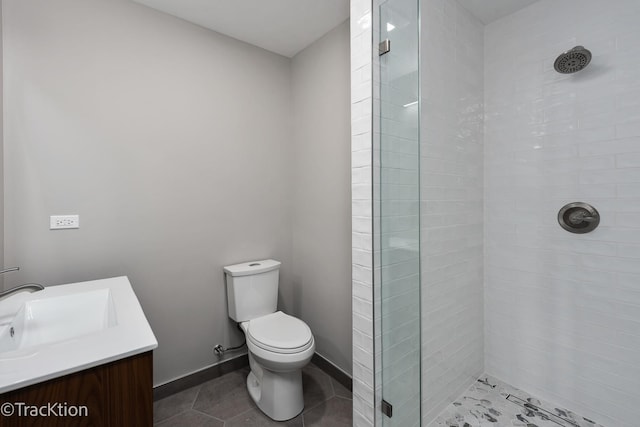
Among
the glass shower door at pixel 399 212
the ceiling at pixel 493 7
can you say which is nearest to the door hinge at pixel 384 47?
the glass shower door at pixel 399 212

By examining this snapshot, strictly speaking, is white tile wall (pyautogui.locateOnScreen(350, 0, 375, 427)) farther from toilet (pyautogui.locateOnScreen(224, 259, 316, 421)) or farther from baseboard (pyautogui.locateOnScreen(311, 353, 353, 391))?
baseboard (pyautogui.locateOnScreen(311, 353, 353, 391))

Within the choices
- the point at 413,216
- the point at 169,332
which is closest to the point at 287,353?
the point at 169,332

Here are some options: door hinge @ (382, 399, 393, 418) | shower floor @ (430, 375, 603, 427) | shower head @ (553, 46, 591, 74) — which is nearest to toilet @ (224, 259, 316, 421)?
door hinge @ (382, 399, 393, 418)

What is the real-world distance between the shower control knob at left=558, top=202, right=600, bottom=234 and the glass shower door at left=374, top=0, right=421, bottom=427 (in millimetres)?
1185

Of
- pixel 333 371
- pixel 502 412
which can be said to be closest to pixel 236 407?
pixel 333 371

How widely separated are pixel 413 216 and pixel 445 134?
0.86 meters

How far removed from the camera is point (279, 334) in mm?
1763

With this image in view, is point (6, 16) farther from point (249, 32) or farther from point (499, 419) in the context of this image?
point (499, 419)

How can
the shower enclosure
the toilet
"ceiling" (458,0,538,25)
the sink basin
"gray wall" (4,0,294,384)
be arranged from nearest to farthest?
the sink basin, the shower enclosure, "gray wall" (4,0,294,384), the toilet, "ceiling" (458,0,538,25)

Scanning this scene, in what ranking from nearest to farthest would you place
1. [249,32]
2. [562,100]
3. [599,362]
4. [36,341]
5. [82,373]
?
[82,373], [36,341], [599,362], [562,100], [249,32]

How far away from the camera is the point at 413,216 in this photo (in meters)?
1.12

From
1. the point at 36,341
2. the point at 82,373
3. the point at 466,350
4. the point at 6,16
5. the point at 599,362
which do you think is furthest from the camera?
the point at 466,350

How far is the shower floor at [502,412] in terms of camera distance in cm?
160

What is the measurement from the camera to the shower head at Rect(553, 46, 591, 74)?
1498 millimetres
